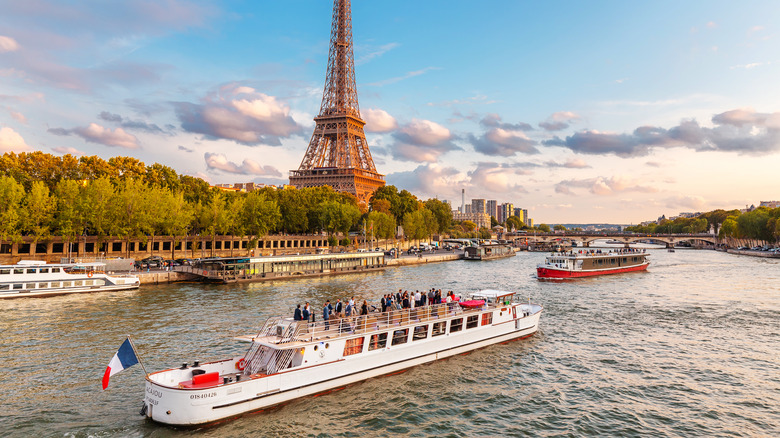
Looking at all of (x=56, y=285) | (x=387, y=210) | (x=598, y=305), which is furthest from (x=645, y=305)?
(x=387, y=210)

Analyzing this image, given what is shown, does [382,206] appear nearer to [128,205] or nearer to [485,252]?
[485,252]

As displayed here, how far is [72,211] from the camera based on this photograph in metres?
58.3

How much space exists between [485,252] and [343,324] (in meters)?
93.1

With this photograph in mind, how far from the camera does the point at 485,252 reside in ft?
368

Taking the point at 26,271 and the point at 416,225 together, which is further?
the point at 416,225

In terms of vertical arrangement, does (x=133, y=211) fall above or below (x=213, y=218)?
above

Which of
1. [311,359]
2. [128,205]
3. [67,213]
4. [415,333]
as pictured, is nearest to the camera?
[311,359]

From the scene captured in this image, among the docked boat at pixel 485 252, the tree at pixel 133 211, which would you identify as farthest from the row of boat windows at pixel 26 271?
the docked boat at pixel 485 252

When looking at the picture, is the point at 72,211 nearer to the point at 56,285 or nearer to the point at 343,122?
the point at 56,285

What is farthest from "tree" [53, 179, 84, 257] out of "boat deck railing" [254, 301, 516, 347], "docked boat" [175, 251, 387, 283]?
"boat deck railing" [254, 301, 516, 347]

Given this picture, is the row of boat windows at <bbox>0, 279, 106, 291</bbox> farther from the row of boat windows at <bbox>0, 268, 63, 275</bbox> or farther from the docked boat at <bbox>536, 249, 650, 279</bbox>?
the docked boat at <bbox>536, 249, 650, 279</bbox>

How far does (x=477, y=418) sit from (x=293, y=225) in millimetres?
85116

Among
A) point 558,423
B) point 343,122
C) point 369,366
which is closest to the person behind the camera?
point 558,423

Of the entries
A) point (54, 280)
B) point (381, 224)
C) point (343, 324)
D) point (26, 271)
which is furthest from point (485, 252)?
point (343, 324)
